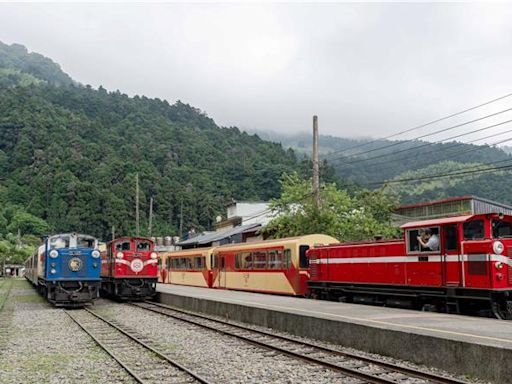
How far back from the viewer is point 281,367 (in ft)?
34.9

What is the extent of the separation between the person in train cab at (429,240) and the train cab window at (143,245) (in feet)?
49.1

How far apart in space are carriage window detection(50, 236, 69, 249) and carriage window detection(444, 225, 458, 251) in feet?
49.3

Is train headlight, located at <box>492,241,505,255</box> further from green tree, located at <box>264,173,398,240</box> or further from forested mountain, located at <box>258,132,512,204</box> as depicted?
forested mountain, located at <box>258,132,512,204</box>

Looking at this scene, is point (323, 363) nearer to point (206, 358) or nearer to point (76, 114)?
point (206, 358)

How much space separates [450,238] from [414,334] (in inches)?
223

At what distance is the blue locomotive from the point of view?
22.9 m

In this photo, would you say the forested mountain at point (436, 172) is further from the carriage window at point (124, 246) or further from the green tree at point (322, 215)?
the carriage window at point (124, 246)

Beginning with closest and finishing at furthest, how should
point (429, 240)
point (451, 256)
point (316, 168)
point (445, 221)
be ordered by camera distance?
point (451, 256)
point (445, 221)
point (429, 240)
point (316, 168)

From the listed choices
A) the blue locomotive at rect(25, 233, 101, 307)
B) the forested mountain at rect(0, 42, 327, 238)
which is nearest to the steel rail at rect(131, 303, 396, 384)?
the blue locomotive at rect(25, 233, 101, 307)

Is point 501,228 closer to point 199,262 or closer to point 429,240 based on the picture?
point 429,240

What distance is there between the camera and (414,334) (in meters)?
10.9

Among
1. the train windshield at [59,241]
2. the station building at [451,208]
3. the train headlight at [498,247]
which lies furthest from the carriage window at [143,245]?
the station building at [451,208]

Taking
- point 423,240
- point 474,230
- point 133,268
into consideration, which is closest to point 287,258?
point 133,268

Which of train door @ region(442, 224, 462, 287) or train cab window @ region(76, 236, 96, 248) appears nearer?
train door @ region(442, 224, 462, 287)
